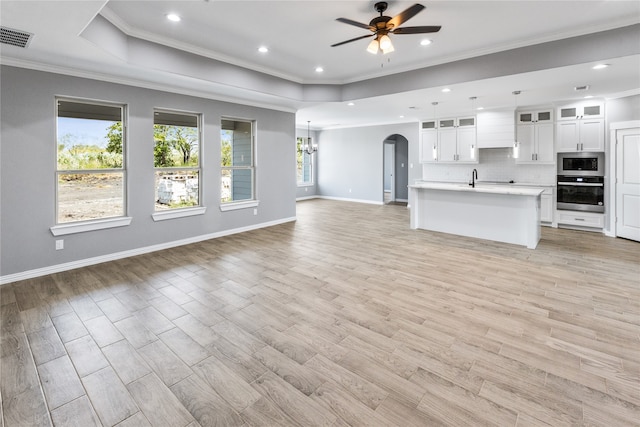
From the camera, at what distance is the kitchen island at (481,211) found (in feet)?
17.7

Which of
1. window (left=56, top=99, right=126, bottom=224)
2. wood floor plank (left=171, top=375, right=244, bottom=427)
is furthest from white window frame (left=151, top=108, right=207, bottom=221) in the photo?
wood floor plank (left=171, top=375, right=244, bottom=427)

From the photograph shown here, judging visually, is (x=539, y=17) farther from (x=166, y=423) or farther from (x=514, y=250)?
(x=166, y=423)

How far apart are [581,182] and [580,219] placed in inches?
30.7

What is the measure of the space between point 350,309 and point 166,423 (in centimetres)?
182

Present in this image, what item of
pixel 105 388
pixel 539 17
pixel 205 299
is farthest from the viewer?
pixel 539 17

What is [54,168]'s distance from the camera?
426 cm

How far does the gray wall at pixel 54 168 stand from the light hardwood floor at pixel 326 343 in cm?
45

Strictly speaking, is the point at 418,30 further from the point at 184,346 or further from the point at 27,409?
the point at 27,409

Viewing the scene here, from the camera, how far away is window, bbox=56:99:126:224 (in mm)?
4422

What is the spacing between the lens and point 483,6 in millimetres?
3561

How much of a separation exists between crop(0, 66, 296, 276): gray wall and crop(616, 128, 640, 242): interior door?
273 inches

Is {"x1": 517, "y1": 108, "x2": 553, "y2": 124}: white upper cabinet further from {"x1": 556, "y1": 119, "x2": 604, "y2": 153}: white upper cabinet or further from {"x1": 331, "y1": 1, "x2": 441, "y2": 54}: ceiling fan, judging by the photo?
{"x1": 331, "y1": 1, "x2": 441, "y2": 54}: ceiling fan

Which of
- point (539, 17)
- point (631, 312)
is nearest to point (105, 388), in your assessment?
point (631, 312)

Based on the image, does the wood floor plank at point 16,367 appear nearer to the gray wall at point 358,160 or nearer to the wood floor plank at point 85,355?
the wood floor plank at point 85,355
